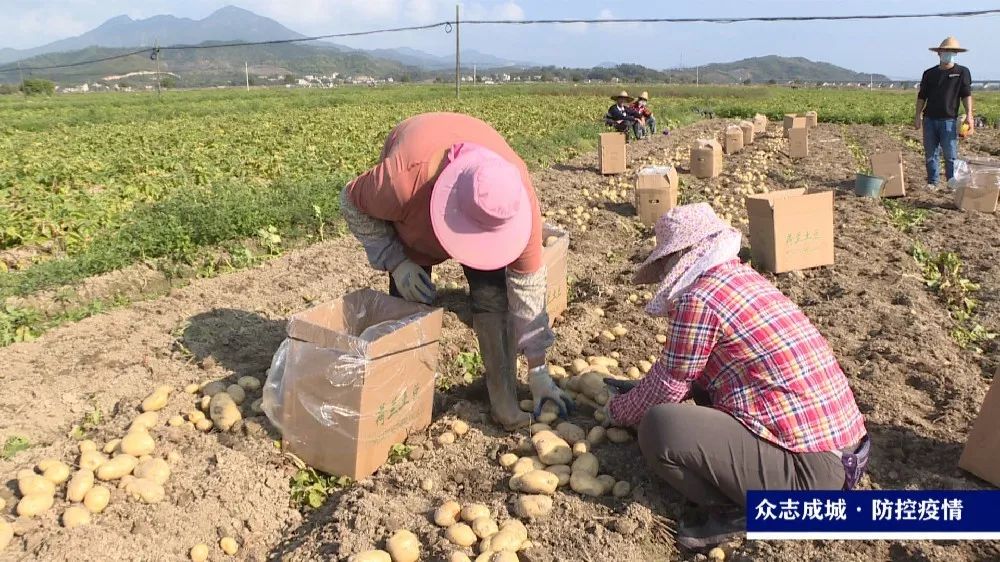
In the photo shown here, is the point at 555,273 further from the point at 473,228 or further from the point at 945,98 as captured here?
the point at 945,98

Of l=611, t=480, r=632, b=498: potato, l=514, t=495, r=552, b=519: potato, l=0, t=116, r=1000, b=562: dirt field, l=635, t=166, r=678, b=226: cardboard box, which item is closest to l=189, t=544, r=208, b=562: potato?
l=0, t=116, r=1000, b=562: dirt field

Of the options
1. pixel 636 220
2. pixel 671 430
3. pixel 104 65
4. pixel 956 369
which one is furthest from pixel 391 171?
pixel 104 65

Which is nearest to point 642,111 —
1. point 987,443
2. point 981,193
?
point 981,193

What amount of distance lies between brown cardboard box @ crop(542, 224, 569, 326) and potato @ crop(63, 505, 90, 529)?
2492 mm

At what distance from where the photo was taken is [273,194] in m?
7.28

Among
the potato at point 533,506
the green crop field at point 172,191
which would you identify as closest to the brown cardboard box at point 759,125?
the green crop field at point 172,191

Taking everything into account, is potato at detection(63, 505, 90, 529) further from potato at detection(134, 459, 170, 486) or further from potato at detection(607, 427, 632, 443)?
potato at detection(607, 427, 632, 443)

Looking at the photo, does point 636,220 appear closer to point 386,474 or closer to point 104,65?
point 386,474

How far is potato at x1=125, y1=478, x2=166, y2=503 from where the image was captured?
2668 mm

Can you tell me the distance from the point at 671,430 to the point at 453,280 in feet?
9.75

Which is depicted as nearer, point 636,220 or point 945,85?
point 636,220

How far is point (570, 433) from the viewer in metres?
3.00

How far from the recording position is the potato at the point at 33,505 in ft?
8.32

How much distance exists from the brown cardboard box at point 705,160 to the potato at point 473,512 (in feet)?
26.3
